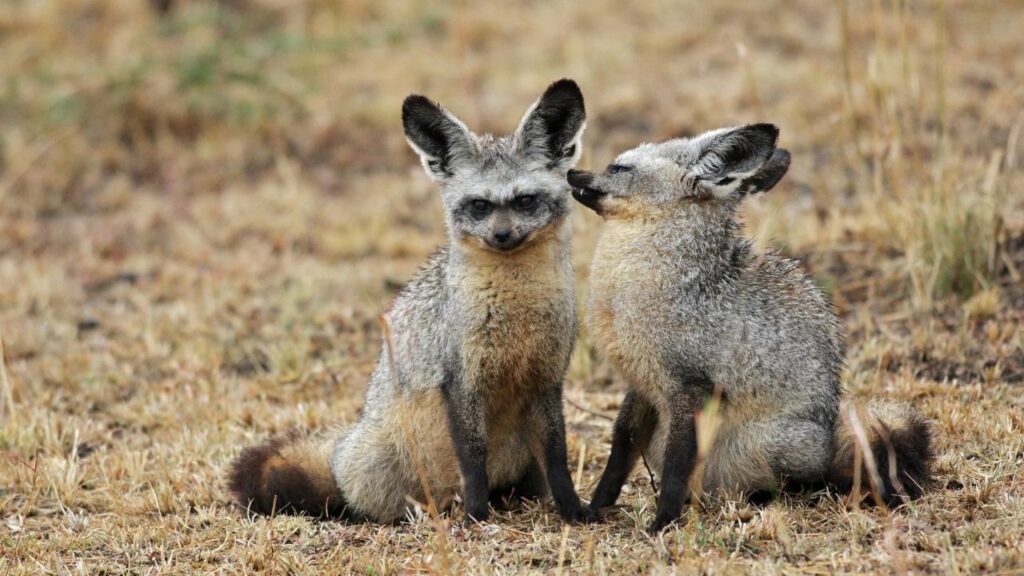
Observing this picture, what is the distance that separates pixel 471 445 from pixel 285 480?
1.07 meters

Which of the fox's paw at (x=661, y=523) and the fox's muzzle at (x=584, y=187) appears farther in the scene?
the fox's muzzle at (x=584, y=187)

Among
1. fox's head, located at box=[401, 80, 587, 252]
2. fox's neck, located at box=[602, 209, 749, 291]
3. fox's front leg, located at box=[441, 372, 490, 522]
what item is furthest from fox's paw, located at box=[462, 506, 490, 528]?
fox's neck, located at box=[602, 209, 749, 291]

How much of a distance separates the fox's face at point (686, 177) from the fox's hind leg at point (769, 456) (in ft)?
3.36

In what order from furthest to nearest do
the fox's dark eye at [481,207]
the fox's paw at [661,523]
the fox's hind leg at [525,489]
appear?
the fox's hind leg at [525,489]
the fox's dark eye at [481,207]
the fox's paw at [661,523]

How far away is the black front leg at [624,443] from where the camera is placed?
563cm

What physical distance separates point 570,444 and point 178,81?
291 inches

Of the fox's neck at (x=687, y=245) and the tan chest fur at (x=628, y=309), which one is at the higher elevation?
the fox's neck at (x=687, y=245)

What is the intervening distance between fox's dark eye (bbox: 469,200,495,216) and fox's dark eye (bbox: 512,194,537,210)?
0.10 metres

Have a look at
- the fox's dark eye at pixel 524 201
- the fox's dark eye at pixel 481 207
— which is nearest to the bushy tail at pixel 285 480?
the fox's dark eye at pixel 481 207

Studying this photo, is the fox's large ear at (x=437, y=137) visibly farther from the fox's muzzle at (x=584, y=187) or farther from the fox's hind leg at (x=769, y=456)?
the fox's hind leg at (x=769, y=456)

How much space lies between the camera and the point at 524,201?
5578 millimetres

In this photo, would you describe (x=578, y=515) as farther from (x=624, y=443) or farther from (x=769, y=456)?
(x=769, y=456)

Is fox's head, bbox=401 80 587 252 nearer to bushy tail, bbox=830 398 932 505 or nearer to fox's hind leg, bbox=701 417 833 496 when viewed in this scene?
fox's hind leg, bbox=701 417 833 496

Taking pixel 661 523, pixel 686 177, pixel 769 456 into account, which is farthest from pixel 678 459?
pixel 686 177
